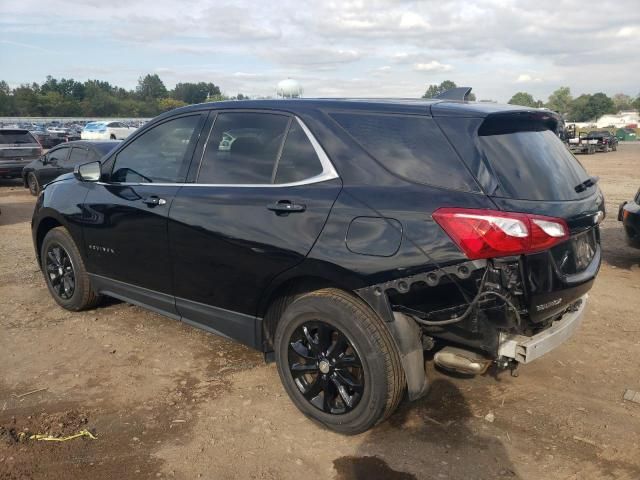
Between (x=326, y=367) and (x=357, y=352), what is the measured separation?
276 mm

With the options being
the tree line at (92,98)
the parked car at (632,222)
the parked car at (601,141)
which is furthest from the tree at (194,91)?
the parked car at (632,222)

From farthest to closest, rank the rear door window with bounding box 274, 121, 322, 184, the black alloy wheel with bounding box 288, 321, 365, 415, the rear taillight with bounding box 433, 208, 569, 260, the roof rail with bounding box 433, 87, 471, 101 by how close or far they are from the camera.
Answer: the roof rail with bounding box 433, 87, 471, 101, the rear door window with bounding box 274, 121, 322, 184, the black alloy wheel with bounding box 288, 321, 365, 415, the rear taillight with bounding box 433, 208, 569, 260

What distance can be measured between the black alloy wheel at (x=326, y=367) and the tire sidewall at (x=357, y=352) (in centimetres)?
3

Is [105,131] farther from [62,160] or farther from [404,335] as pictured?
[404,335]

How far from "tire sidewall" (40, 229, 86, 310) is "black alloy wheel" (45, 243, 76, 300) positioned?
0.10 feet

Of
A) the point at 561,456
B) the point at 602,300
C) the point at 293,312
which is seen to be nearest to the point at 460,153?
the point at 293,312

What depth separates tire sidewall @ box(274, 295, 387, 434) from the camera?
2904 mm

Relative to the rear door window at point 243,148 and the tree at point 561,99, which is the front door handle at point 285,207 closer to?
the rear door window at point 243,148

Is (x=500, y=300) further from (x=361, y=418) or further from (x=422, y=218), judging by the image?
(x=361, y=418)

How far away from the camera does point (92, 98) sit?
122 meters

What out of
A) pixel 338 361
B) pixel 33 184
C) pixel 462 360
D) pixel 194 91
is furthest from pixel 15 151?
pixel 194 91

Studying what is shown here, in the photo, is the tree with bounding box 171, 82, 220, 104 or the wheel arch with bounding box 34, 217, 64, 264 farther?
the tree with bounding box 171, 82, 220, 104

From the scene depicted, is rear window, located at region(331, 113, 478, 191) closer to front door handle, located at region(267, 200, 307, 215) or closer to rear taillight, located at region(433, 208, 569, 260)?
rear taillight, located at region(433, 208, 569, 260)

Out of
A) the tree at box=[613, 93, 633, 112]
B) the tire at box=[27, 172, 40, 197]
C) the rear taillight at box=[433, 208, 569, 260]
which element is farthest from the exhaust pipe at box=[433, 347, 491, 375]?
the tree at box=[613, 93, 633, 112]
